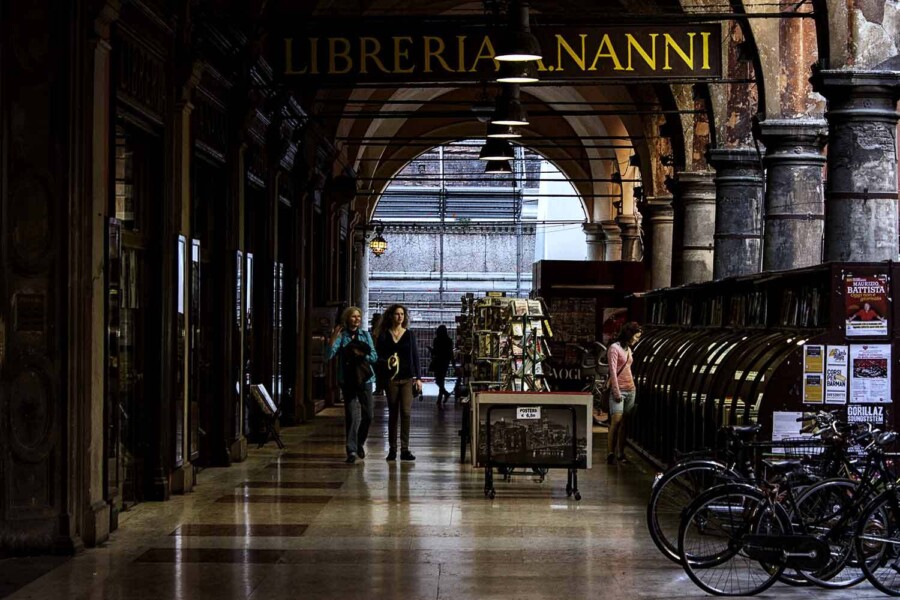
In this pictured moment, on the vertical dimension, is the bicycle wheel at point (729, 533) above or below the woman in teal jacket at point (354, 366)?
below

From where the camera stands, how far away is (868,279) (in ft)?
32.2

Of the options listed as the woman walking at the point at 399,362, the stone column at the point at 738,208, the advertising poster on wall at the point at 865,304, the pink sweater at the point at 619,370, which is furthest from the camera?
the stone column at the point at 738,208

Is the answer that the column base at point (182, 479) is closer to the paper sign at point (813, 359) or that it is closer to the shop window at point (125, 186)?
the shop window at point (125, 186)

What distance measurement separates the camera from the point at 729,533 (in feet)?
27.4

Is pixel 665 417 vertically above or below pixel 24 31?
below

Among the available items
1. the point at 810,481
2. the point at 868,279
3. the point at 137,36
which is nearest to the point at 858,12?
the point at 868,279

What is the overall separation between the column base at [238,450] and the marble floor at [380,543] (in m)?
0.56

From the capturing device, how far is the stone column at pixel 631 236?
3597 cm

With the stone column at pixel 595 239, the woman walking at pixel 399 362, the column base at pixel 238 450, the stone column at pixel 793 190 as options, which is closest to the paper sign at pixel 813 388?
the stone column at pixel 793 190

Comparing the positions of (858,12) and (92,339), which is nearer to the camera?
(92,339)

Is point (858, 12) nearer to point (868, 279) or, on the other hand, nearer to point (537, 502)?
point (868, 279)

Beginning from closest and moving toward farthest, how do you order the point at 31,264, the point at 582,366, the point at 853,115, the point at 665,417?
the point at 31,264, the point at 853,115, the point at 665,417, the point at 582,366

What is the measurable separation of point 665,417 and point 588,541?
4.83 meters

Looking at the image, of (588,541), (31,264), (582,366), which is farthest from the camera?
(582,366)
